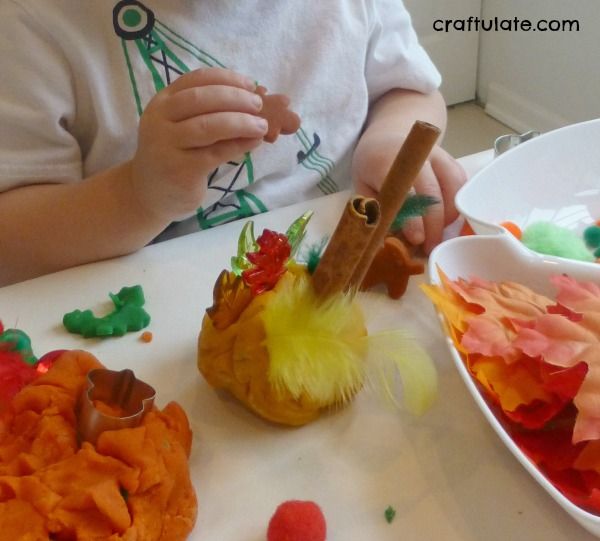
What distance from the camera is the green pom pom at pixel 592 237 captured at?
48 cm

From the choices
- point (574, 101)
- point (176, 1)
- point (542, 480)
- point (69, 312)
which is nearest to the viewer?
point (542, 480)

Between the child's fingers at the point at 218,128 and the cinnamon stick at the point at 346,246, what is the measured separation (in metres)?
0.10

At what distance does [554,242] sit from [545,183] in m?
0.07

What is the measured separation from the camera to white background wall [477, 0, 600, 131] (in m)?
1.30

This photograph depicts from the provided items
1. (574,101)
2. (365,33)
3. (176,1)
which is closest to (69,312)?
(176,1)

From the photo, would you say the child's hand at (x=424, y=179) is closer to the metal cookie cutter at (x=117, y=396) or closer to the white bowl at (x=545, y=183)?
the white bowl at (x=545, y=183)

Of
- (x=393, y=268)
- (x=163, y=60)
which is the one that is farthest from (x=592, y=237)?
(x=163, y=60)

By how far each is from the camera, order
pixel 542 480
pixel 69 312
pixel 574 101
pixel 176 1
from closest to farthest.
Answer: pixel 542 480
pixel 69 312
pixel 176 1
pixel 574 101

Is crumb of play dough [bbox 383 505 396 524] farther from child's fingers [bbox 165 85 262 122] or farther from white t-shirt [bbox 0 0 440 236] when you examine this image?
white t-shirt [bbox 0 0 440 236]

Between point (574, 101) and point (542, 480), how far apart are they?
122 centimetres

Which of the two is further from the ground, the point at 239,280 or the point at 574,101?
the point at 239,280

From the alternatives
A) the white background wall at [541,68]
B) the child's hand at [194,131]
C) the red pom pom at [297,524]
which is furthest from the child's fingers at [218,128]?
the white background wall at [541,68]

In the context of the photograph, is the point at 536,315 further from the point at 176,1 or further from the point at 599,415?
the point at 176,1

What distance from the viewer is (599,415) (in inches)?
12.0
